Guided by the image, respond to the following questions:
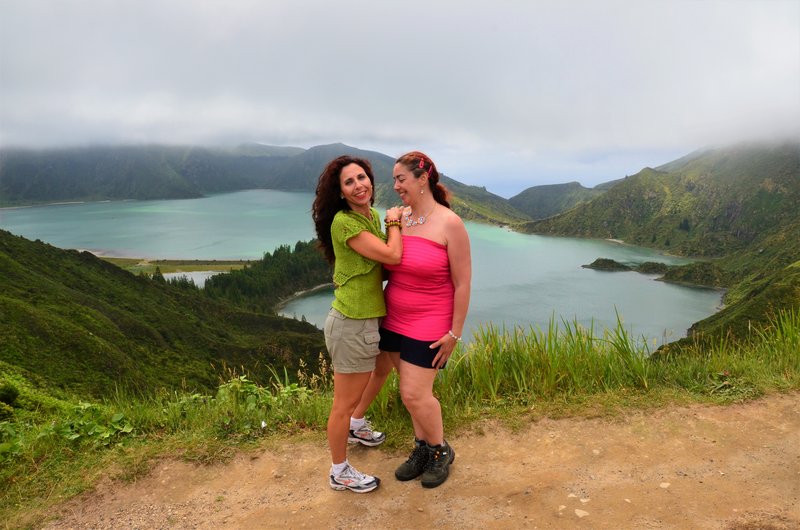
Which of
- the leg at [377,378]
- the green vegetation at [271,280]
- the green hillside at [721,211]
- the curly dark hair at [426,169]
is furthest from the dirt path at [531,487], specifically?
the green hillside at [721,211]

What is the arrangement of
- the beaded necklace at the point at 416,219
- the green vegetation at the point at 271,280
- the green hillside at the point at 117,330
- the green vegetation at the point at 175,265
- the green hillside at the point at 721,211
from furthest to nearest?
the green hillside at the point at 721,211 → the green vegetation at the point at 175,265 → the green vegetation at the point at 271,280 → the green hillside at the point at 117,330 → the beaded necklace at the point at 416,219

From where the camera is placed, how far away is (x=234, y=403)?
15.4 ft

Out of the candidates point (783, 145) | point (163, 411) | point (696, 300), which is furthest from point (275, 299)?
point (783, 145)

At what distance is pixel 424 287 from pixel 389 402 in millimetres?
1676

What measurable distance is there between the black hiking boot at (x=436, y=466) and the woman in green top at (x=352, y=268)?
17.0 inches

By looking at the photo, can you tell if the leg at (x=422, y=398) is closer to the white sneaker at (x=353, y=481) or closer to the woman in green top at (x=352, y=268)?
the woman in green top at (x=352, y=268)

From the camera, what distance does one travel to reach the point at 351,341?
3328mm

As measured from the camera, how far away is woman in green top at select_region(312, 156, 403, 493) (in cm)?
328

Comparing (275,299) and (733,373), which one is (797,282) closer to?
(733,373)

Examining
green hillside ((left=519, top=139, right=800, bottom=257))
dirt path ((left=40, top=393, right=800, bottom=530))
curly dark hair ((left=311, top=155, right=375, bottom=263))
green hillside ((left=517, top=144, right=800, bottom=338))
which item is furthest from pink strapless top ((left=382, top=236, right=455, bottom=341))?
green hillside ((left=519, top=139, right=800, bottom=257))

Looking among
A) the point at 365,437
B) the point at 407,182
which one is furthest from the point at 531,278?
the point at 407,182

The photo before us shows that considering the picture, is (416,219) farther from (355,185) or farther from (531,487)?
(531,487)

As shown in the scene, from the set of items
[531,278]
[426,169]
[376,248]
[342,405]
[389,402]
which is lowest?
[531,278]

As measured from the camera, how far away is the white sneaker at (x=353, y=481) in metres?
3.49
